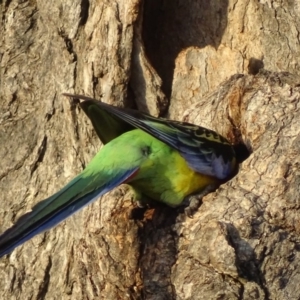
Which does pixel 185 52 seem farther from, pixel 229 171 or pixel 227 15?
pixel 229 171

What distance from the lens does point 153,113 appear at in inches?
155

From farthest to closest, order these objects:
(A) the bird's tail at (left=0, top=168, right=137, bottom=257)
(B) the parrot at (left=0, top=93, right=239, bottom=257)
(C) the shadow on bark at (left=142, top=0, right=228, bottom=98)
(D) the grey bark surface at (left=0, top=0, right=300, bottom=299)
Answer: (C) the shadow on bark at (left=142, top=0, right=228, bottom=98) < (B) the parrot at (left=0, top=93, right=239, bottom=257) < (D) the grey bark surface at (left=0, top=0, right=300, bottom=299) < (A) the bird's tail at (left=0, top=168, right=137, bottom=257)

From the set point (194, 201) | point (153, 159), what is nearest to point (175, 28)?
point (153, 159)

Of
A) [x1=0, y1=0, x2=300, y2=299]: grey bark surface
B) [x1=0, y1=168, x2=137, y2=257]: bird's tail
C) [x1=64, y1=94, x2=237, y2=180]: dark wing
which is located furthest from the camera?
[x1=64, y1=94, x2=237, y2=180]: dark wing

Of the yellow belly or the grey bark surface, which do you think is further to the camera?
the yellow belly

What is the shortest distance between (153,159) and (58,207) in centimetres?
59

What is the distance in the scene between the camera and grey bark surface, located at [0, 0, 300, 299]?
3.10 m

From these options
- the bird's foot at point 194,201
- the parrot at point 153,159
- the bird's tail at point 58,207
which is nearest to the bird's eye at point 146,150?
the parrot at point 153,159

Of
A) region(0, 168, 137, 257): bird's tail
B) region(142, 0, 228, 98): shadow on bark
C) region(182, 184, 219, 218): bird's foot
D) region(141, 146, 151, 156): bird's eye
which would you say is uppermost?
region(142, 0, 228, 98): shadow on bark

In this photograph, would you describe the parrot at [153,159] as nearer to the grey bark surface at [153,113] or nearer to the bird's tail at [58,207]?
the bird's tail at [58,207]

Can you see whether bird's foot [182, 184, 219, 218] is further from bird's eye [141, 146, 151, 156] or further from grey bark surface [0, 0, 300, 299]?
bird's eye [141, 146, 151, 156]

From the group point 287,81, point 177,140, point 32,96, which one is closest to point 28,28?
point 32,96

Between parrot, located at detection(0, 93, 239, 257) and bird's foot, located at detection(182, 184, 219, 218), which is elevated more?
parrot, located at detection(0, 93, 239, 257)

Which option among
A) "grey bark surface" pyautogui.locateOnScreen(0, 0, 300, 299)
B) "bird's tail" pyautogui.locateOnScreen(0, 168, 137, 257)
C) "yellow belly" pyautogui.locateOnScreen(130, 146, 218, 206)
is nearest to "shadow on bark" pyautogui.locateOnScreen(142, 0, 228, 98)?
"grey bark surface" pyautogui.locateOnScreen(0, 0, 300, 299)
